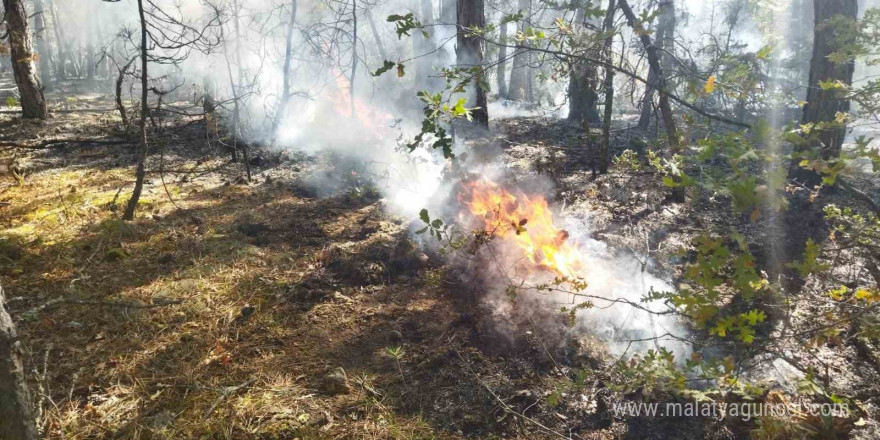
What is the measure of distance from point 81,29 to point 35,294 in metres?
42.8

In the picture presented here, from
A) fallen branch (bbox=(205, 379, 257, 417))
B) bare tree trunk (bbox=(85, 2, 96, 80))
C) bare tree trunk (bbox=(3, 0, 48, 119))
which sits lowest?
fallen branch (bbox=(205, 379, 257, 417))

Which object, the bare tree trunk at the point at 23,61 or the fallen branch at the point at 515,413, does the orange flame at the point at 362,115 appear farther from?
the fallen branch at the point at 515,413

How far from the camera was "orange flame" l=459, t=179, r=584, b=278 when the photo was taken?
4.49m

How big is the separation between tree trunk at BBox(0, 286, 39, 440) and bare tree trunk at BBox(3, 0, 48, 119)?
9072mm

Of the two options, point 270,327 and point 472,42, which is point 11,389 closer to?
point 270,327

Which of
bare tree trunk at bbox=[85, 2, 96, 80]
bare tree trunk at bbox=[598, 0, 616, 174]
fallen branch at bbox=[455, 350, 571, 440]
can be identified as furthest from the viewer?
bare tree trunk at bbox=[85, 2, 96, 80]

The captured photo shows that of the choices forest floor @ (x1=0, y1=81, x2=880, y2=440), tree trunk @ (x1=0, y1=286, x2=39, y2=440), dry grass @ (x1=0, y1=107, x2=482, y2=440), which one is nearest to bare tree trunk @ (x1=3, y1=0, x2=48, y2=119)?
forest floor @ (x1=0, y1=81, x2=880, y2=440)

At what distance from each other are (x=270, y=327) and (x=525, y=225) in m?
2.99

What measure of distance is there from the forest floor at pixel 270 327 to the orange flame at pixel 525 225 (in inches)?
31.9

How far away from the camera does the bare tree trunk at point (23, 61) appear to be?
805 centimetres

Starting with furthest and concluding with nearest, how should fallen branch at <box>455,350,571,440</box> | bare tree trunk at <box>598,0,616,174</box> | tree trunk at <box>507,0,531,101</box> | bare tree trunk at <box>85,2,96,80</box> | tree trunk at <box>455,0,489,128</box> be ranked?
bare tree trunk at <box>85,2,96,80</box>
tree trunk at <box>507,0,531,101</box>
tree trunk at <box>455,0,489,128</box>
bare tree trunk at <box>598,0,616,174</box>
fallen branch at <box>455,350,571,440</box>

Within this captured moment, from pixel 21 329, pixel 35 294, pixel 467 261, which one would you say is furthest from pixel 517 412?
→ pixel 35 294

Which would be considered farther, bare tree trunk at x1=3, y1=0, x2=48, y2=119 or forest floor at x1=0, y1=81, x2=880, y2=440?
bare tree trunk at x1=3, y1=0, x2=48, y2=119

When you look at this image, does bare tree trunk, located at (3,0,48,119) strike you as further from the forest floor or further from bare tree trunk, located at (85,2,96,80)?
bare tree trunk, located at (85,2,96,80)
